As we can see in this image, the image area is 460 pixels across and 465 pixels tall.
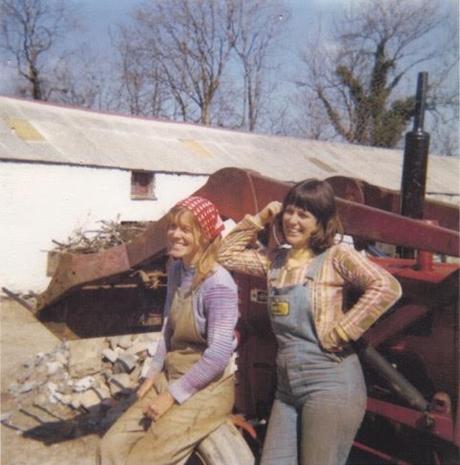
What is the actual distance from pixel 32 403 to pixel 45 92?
85.4 ft

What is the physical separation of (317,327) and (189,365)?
624 millimetres

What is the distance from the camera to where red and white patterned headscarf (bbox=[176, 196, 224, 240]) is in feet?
8.65

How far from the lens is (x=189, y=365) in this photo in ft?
8.58

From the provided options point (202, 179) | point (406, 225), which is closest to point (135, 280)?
point (406, 225)

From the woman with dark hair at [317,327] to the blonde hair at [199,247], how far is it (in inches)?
11.2

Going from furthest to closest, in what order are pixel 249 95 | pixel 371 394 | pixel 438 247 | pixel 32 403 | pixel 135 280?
pixel 249 95 → pixel 32 403 → pixel 135 280 → pixel 371 394 → pixel 438 247

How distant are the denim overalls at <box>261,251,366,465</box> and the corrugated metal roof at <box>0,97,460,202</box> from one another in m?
10.6

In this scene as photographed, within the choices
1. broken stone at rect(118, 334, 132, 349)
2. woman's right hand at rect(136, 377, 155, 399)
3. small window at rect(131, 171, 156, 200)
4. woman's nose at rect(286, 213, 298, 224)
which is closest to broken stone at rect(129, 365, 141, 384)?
broken stone at rect(118, 334, 132, 349)

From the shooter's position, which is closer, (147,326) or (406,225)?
(406,225)

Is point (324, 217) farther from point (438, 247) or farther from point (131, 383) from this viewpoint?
point (131, 383)

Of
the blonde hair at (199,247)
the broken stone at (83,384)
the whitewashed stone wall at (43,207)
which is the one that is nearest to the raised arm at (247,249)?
the blonde hair at (199,247)

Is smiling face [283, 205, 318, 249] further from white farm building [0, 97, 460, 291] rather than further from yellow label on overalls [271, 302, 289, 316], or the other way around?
white farm building [0, 97, 460, 291]

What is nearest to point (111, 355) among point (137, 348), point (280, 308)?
point (137, 348)

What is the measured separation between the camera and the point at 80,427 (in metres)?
4.93
